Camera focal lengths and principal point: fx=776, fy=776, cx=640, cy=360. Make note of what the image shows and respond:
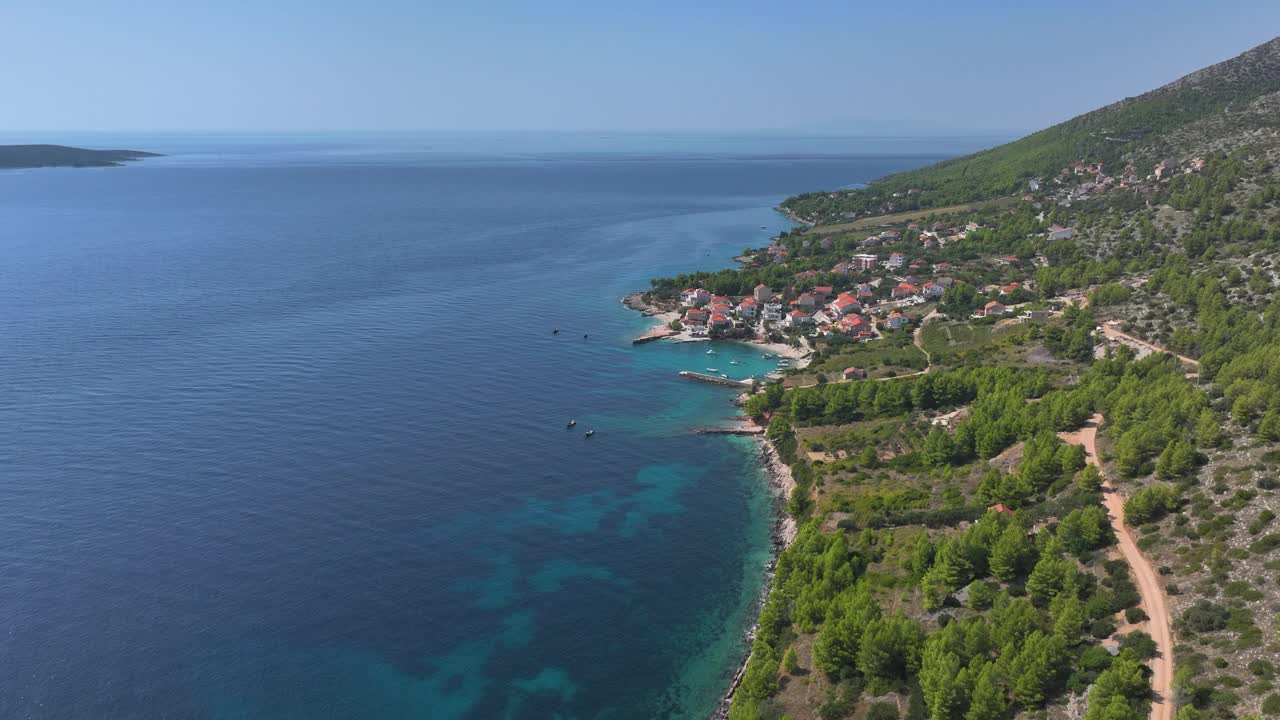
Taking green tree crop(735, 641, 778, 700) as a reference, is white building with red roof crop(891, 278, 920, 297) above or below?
above

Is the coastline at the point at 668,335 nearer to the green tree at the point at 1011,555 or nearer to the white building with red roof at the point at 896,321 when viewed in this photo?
the white building with red roof at the point at 896,321

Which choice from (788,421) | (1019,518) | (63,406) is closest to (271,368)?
(63,406)

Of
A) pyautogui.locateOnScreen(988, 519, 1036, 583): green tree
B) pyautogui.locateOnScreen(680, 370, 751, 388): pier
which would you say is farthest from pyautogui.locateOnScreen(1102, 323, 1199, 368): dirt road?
pyautogui.locateOnScreen(680, 370, 751, 388): pier

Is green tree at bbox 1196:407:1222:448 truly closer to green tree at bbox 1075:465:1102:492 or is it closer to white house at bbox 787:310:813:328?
green tree at bbox 1075:465:1102:492

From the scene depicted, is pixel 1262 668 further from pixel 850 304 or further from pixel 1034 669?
pixel 850 304

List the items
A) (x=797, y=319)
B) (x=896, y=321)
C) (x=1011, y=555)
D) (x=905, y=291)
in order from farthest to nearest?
(x=905, y=291)
(x=797, y=319)
(x=896, y=321)
(x=1011, y=555)

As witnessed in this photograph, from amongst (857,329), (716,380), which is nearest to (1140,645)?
(716,380)
